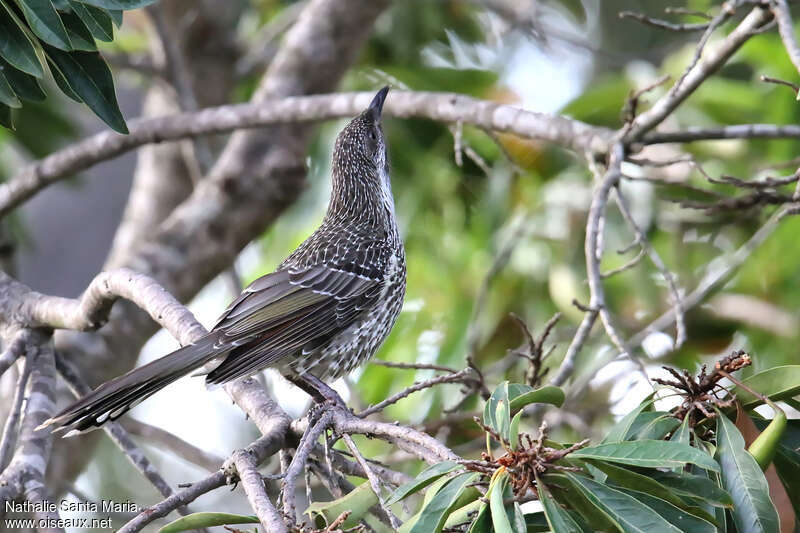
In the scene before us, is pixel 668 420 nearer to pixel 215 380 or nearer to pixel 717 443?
pixel 717 443

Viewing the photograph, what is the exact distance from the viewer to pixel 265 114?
469cm

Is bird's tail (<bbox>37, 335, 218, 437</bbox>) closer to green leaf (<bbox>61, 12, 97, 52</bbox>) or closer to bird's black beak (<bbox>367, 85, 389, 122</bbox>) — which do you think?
green leaf (<bbox>61, 12, 97, 52</bbox>)

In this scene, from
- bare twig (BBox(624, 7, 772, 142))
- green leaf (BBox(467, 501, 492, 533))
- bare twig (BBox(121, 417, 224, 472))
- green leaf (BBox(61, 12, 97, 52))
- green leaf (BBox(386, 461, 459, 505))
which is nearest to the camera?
green leaf (BBox(467, 501, 492, 533))

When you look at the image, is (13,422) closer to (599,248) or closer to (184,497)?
(184,497)

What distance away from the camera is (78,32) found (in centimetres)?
275

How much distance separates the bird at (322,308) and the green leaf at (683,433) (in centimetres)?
160

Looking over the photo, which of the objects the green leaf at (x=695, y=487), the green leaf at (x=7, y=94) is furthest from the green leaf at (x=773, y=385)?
the green leaf at (x=7, y=94)

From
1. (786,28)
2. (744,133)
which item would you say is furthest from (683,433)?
(744,133)

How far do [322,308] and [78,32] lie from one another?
1.61 m

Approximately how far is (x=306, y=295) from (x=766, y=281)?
2.85 m

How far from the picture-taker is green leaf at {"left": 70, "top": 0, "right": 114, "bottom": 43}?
271 centimetres

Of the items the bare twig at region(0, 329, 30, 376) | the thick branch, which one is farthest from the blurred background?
the bare twig at region(0, 329, 30, 376)

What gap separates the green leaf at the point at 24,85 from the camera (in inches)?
113

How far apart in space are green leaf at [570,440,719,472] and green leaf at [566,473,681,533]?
6 cm
